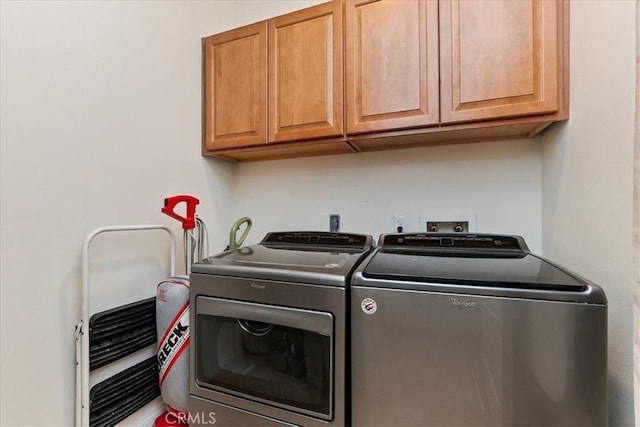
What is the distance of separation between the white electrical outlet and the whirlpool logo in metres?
0.82

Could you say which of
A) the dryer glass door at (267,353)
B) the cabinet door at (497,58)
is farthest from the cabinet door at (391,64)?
the dryer glass door at (267,353)

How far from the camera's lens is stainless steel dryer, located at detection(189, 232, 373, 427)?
0.89 m

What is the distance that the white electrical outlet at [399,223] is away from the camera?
157 centimetres

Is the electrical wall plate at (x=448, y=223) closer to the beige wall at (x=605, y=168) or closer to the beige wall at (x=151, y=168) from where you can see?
the beige wall at (x=151, y=168)

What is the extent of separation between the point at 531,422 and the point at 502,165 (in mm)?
1103

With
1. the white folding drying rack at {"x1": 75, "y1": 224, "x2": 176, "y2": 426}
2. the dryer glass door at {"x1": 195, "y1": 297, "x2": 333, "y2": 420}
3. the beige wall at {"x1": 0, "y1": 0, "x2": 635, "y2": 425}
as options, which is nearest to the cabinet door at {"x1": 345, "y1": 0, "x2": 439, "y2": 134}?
the beige wall at {"x1": 0, "y1": 0, "x2": 635, "y2": 425}

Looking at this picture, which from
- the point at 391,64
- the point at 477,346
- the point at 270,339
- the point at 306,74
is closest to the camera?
the point at 477,346

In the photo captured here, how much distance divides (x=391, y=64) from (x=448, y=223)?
816 mm

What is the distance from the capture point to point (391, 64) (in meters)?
1.30

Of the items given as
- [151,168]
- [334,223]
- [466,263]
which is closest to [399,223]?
[334,223]

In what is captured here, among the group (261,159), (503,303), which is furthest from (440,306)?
(261,159)

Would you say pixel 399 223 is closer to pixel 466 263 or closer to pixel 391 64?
pixel 466 263

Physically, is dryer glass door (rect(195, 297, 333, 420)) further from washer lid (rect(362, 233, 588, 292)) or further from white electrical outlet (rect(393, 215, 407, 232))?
white electrical outlet (rect(393, 215, 407, 232))

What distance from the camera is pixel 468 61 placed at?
1196 mm
